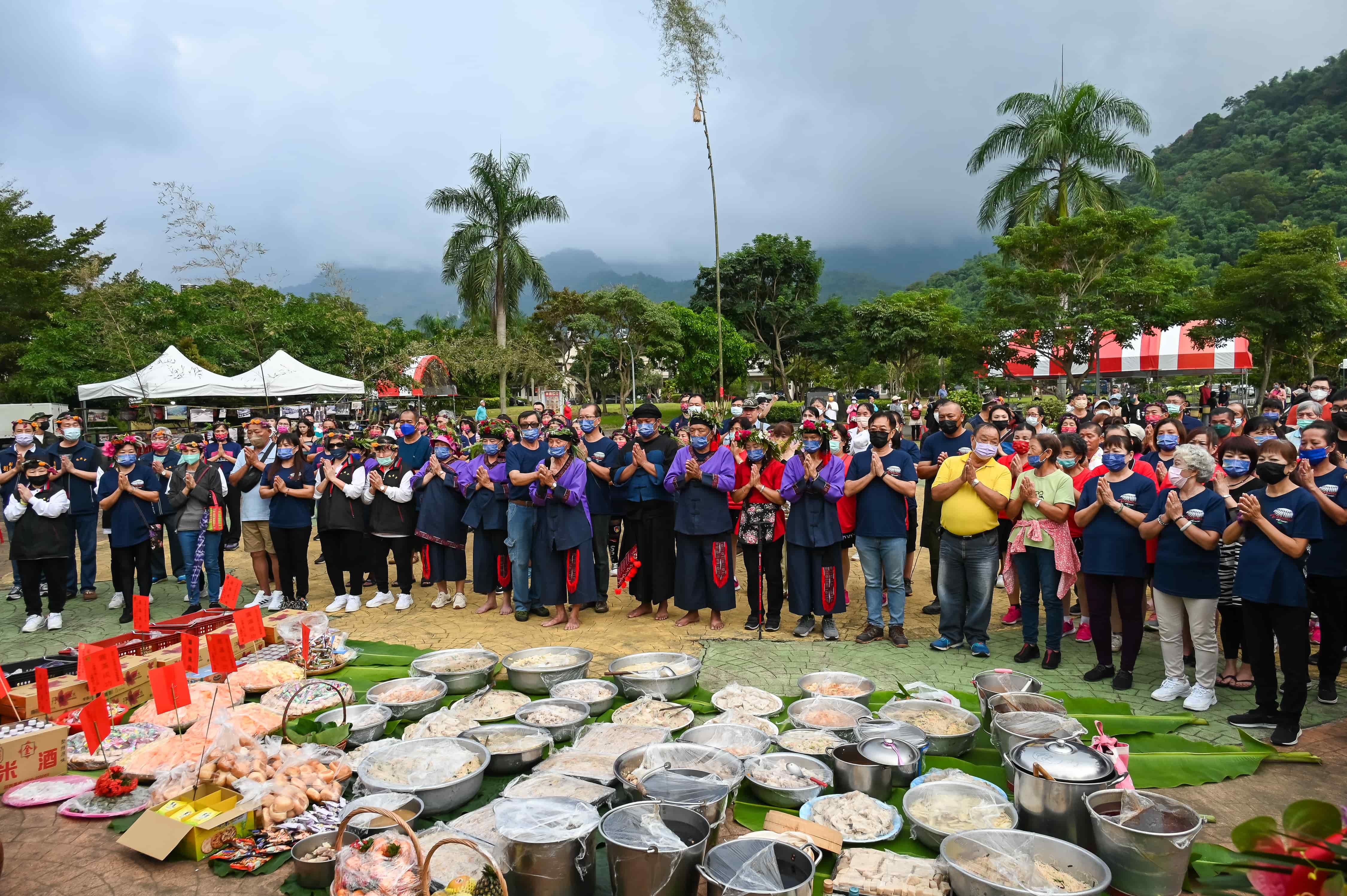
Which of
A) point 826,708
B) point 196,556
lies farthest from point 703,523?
point 196,556

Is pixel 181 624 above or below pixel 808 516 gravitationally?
below

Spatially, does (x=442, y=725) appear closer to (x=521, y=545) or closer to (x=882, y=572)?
(x=521, y=545)

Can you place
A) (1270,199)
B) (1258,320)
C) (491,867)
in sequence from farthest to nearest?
(1270,199) < (1258,320) < (491,867)

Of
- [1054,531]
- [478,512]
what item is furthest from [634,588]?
[1054,531]

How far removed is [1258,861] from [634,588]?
656cm

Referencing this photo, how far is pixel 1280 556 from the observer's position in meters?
4.58

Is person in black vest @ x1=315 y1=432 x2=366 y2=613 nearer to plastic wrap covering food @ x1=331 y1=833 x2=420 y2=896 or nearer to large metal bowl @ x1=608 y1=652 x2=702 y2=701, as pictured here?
large metal bowl @ x1=608 y1=652 x2=702 y2=701

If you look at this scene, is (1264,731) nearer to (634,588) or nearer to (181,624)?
(634,588)

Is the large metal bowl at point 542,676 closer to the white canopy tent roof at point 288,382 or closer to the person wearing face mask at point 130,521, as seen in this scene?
the person wearing face mask at point 130,521

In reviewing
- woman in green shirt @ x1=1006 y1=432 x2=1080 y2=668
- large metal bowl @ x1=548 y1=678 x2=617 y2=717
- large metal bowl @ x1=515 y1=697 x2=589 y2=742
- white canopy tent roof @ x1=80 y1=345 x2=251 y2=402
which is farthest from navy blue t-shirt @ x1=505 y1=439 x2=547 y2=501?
white canopy tent roof @ x1=80 y1=345 x2=251 y2=402

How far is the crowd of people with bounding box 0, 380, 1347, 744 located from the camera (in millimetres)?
5086

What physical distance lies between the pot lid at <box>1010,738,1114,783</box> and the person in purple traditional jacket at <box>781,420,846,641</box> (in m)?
3.01

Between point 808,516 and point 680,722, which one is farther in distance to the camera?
point 808,516

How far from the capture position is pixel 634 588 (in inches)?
313
